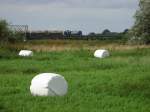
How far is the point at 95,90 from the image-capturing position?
45.9 feet

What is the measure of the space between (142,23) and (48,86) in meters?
32.5

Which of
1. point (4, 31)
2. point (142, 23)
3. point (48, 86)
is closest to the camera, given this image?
point (48, 86)

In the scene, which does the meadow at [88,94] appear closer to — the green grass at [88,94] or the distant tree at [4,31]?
the green grass at [88,94]

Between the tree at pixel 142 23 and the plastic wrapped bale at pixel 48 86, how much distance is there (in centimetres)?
3137

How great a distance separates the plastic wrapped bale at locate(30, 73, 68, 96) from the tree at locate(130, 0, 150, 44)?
3137cm

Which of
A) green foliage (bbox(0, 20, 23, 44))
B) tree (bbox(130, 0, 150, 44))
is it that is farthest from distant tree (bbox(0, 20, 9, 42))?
tree (bbox(130, 0, 150, 44))

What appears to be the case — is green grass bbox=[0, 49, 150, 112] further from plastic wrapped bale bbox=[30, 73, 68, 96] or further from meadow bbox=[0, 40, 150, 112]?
plastic wrapped bale bbox=[30, 73, 68, 96]

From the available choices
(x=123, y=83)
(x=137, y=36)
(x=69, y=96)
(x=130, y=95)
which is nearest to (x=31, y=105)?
(x=69, y=96)

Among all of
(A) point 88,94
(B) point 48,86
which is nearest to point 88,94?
(A) point 88,94

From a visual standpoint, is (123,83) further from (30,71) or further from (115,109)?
(30,71)

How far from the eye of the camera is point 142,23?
44031mm

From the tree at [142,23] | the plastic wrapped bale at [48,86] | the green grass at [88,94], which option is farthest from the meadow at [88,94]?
the tree at [142,23]

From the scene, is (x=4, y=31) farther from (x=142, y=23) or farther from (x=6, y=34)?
(x=142, y=23)

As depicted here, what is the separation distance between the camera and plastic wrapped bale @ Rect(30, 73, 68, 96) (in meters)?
12.4
